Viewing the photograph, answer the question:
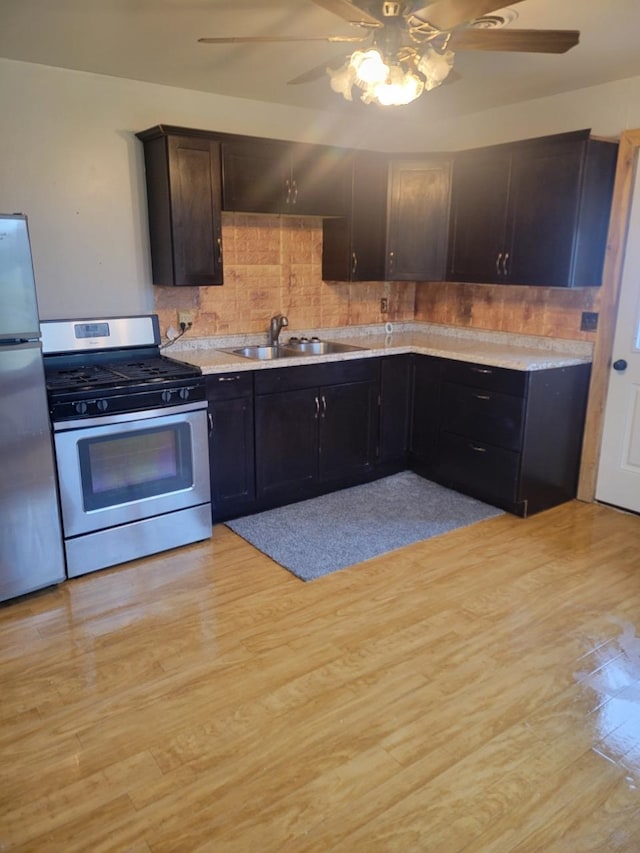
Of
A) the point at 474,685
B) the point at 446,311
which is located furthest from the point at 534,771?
the point at 446,311

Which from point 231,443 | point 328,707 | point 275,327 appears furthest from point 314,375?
point 328,707

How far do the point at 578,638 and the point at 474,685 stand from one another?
58cm

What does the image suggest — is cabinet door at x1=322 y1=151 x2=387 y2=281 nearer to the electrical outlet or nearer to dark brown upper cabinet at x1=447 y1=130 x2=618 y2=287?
dark brown upper cabinet at x1=447 y1=130 x2=618 y2=287

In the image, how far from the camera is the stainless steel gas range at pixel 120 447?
2.89 meters

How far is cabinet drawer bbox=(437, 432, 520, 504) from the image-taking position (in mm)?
3723

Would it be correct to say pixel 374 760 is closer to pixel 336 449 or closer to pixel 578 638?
pixel 578 638

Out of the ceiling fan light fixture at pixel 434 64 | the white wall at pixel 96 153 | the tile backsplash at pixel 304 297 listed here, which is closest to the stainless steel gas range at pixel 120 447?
the white wall at pixel 96 153

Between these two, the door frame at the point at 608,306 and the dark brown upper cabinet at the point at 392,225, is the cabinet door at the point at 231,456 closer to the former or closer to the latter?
the dark brown upper cabinet at the point at 392,225

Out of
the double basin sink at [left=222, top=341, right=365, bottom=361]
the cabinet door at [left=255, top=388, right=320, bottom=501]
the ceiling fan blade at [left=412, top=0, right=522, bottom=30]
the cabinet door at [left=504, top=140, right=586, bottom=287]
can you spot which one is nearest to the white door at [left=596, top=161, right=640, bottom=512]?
the cabinet door at [left=504, top=140, right=586, bottom=287]

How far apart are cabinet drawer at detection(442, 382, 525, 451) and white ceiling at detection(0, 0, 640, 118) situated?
5.78ft

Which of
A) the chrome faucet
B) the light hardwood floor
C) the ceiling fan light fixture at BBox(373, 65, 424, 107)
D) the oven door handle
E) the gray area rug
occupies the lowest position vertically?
the light hardwood floor

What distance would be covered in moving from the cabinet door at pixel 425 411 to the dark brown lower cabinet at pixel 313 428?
34 centimetres

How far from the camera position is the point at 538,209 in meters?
3.64

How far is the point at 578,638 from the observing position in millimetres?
2555
